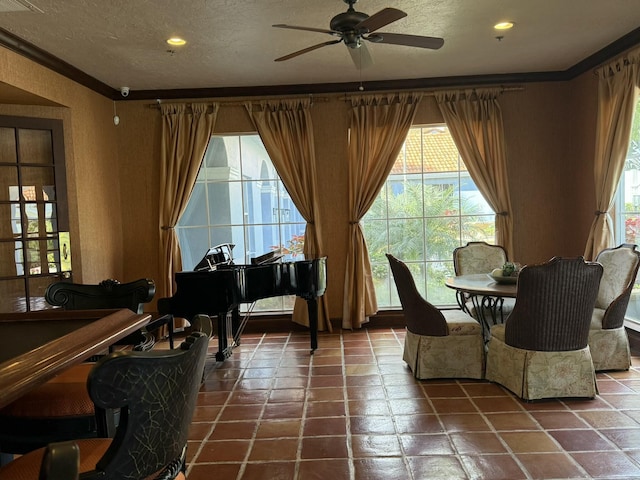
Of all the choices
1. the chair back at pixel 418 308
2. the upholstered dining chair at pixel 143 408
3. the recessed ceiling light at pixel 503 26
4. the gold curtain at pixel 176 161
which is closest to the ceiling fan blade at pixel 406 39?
the recessed ceiling light at pixel 503 26

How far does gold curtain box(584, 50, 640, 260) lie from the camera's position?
13.6 ft

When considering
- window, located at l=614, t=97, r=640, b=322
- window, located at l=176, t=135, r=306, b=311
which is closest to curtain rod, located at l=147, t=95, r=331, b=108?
window, located at l=176, t=135, r=306, b=311

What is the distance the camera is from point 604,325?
3607 millimetres

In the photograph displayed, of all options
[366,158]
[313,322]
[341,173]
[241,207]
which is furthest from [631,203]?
[241,207]

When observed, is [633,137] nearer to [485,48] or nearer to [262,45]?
[485,48]

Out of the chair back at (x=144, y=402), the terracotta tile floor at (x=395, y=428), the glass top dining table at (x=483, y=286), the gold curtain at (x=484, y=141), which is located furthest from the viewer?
the gold curtain at (x=484, y=141)

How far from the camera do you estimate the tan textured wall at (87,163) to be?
4129mm

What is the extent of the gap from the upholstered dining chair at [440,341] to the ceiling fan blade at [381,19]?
168 cm

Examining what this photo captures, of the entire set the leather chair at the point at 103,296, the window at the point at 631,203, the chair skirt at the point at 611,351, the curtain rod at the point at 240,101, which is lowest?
the chair skirt at the point at 611,351

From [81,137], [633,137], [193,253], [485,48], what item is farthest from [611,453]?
[81,137]

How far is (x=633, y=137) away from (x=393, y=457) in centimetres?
375

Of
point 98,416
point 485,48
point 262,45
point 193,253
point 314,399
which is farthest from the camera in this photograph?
point 193,253

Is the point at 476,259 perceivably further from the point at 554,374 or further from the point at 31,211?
the point at 31,211

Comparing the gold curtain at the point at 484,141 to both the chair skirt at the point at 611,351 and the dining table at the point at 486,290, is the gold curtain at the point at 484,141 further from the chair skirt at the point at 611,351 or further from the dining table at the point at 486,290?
the chair skirt at the point at 611,351
